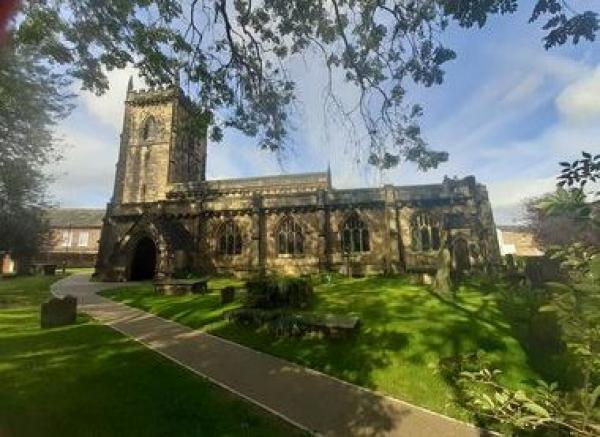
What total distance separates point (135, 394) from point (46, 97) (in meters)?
24.5

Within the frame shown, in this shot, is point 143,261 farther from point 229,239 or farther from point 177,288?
point 177,288

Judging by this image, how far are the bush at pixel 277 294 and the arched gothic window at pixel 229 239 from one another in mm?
18690

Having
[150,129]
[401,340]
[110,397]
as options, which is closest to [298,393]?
[110,397]

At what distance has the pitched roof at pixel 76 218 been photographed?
226 feet

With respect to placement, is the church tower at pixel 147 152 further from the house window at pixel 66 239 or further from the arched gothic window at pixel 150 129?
the house window at pixel 66 239

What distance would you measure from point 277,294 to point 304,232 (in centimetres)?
1874

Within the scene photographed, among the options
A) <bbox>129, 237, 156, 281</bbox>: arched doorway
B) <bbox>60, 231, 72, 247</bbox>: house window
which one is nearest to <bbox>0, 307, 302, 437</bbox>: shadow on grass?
<bbox>129, 237, 156, 281</bbox>: arched doorway

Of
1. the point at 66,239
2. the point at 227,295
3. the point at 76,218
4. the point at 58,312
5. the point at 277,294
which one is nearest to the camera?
the point at 58,312

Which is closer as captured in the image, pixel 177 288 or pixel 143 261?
pixel 177 288

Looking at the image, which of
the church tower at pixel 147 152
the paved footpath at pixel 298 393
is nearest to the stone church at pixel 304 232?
the church tower at pixel 147 152

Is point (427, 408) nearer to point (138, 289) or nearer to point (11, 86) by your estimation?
point (11, 86)

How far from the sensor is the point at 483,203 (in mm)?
32562

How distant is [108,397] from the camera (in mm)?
8258

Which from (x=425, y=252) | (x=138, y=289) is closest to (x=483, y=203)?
(x=425, y=252)
